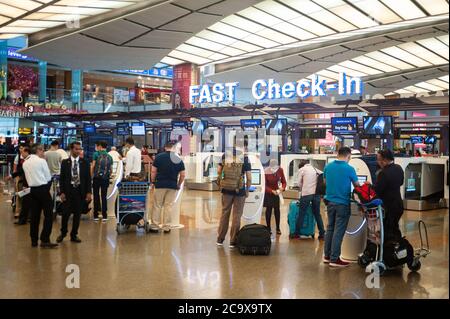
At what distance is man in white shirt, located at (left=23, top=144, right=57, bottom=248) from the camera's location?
7.09 metres

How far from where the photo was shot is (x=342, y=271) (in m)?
6.07

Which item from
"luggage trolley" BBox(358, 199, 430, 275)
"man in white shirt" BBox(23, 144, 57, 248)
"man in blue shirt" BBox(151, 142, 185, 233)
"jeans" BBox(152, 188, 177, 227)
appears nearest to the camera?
"luggage trolley" BBox(358, 199, 430, 275)

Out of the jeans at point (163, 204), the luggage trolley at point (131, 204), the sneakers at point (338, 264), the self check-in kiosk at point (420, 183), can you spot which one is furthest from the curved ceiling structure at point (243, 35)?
the sneakers at point (338, 264)

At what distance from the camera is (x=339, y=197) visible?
6316 mm

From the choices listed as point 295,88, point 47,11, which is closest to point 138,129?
point 47,11

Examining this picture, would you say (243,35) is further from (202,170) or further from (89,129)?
(89,129)

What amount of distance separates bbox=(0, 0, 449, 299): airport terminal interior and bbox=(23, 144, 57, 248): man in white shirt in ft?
0.11

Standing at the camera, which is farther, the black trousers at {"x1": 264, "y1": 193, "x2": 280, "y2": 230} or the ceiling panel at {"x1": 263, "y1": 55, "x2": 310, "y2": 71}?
the ceiling panel at {"x1": 263, "y1": 55, "x2": 310, "y2": 71}


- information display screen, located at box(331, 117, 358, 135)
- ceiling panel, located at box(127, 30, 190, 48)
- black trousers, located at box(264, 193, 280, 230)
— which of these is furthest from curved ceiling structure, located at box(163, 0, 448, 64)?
black trousers, located at box(264, 193, 280, 230)

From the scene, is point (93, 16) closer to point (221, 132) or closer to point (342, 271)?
point (221, 132)

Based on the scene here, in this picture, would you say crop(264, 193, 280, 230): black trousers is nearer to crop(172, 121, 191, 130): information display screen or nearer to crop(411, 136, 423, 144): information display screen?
crop(172, 121, 191, 130): information display screen

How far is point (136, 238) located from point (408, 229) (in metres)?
5.49

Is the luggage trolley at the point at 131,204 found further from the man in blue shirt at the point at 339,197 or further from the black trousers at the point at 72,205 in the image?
→ the man in blue shirt at the point at 339,197
